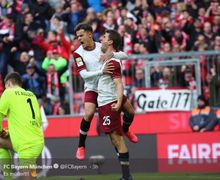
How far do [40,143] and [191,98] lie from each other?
8.03m

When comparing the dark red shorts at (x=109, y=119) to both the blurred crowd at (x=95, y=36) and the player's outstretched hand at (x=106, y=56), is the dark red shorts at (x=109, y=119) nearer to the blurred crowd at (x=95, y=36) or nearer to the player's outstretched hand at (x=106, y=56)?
the player's outstretched hand at (x=106, y=56)

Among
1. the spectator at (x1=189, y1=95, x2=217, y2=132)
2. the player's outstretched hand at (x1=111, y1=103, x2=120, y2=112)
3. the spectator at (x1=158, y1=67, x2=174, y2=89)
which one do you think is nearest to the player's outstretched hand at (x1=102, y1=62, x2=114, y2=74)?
the player's outstretched hand at (x1=111, y1=103, x2=120, y2=112)

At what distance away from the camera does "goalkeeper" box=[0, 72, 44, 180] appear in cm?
1374

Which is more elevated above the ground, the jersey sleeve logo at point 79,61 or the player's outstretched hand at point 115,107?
the jersey sleeve logo at point 79,61

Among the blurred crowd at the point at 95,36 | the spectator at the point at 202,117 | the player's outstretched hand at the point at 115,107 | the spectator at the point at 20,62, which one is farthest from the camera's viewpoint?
the spectator at the point at 20,62

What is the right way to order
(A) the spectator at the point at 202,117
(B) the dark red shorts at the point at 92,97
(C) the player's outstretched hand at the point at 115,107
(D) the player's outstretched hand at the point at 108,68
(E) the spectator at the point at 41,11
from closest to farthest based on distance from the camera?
(C) the player's outstretched hand at the point at 115,107 → (D) the player's outstretched hand at the point at 108,68 → (B) the dark red shorts at the point at 92,97 → (A) the spectator at the point at 202,117 → (E) the spectator at the point at 41,11

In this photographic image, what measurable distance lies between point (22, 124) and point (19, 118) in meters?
0.10

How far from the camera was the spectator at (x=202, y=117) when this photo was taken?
67.4 feet

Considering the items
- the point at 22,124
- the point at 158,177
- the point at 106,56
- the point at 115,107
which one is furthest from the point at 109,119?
the point at 158,177

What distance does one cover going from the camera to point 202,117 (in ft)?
67.9

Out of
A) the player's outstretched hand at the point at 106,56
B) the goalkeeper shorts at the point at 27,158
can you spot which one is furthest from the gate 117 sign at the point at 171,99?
the goalkeeper shorts at the point at 27,158

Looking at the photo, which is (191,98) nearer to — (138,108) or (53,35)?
(138,108)

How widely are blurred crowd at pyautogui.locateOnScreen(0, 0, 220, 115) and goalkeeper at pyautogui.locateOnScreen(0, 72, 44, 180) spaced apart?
7.99 metres

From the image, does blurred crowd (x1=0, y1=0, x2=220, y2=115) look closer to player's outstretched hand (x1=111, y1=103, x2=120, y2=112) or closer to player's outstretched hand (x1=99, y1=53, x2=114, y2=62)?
player's outstretched hand (x1=99, y1=53, x2=114, y2=62)
